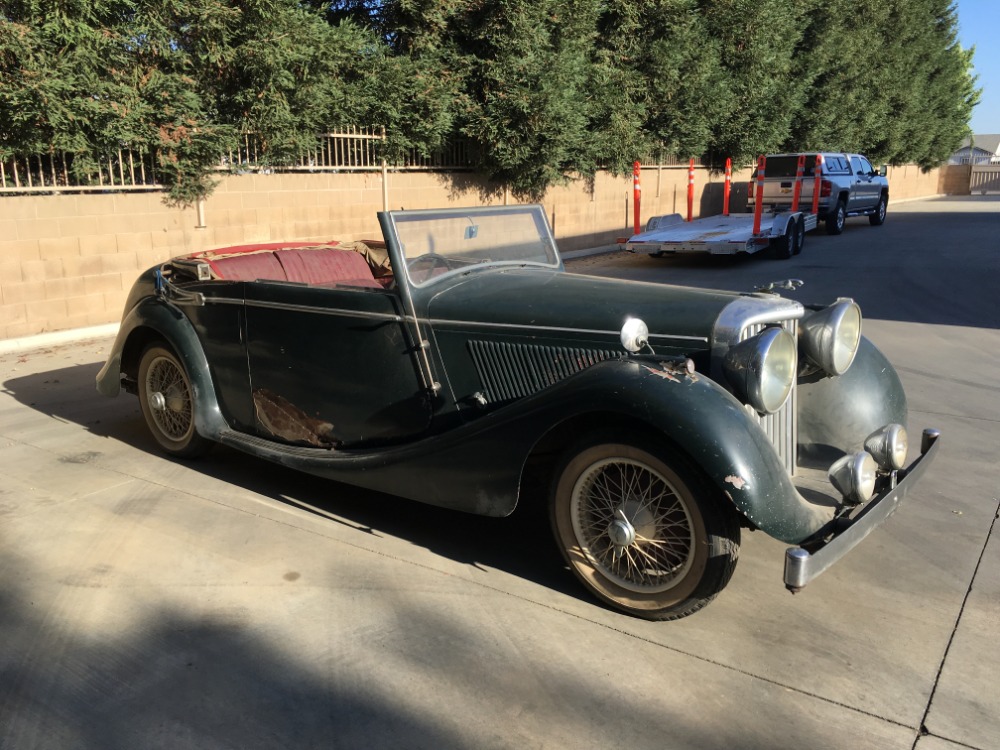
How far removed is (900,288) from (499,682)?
10726 millimetres

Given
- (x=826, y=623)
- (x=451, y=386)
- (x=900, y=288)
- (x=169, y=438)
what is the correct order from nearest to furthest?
(x=826, y=623)
(x=451, y=386)
(x=169, y=438)
(x=900, y=288)

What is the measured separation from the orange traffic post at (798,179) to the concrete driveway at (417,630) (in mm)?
14311

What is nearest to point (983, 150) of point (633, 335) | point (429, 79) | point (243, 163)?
point (429, 79)

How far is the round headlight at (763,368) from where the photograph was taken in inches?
124

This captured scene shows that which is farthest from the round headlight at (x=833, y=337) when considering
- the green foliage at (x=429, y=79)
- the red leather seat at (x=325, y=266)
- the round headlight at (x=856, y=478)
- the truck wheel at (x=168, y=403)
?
the green foliage at (x=429, y=79)

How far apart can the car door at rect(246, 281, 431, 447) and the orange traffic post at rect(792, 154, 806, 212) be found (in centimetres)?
1624

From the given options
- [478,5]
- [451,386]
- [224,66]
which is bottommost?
[451,386]

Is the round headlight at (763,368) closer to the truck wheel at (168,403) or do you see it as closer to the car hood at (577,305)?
the car hood at (577,305)

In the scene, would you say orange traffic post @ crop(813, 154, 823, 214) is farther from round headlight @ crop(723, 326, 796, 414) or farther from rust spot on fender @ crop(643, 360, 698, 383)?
rust spot on fender @ crop(643, 360, 698, 383)

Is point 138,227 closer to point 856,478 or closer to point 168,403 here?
point 168,403

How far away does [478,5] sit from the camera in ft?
44.0

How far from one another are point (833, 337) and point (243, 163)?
880 cm

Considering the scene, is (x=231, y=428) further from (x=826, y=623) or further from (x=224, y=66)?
(x=224, y=66)

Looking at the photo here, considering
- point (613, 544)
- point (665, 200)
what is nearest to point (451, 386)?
point (613, 544)
